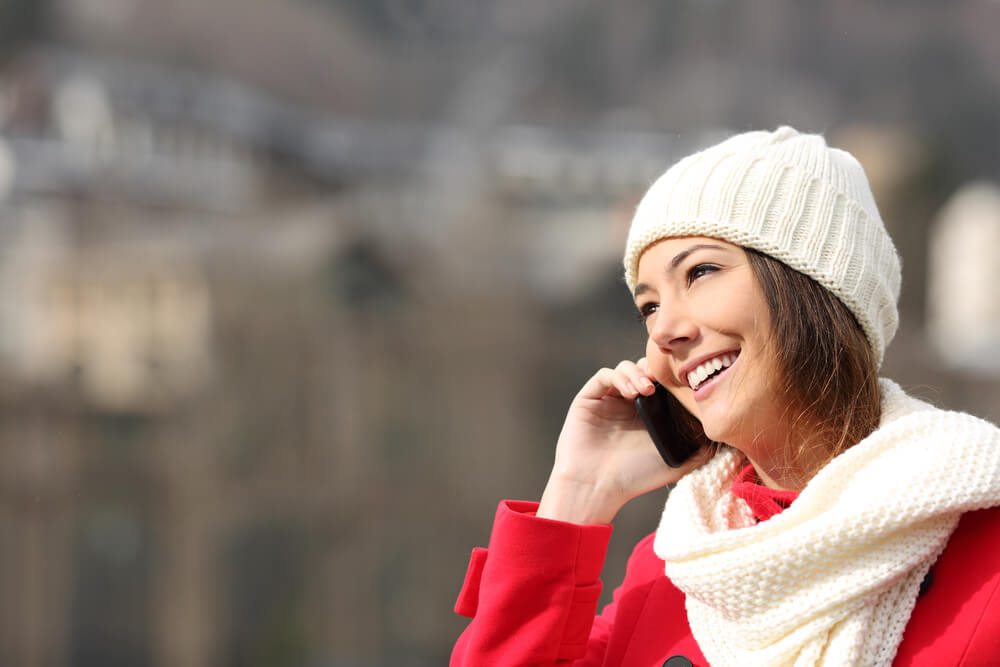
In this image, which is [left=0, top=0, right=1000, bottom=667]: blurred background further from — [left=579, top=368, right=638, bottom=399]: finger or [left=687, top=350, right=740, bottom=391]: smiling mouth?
[left=687, top=350, right=740, bottom=391]: smiling mouth

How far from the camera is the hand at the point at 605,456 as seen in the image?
1123 mm

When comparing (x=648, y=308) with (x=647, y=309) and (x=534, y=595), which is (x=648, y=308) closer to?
(x=647, y=309)

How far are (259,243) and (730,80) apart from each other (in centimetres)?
1521

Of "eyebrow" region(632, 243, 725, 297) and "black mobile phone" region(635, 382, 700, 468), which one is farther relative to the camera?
"black mobile phone" region(635, 382, 700, 468)

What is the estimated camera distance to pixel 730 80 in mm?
28359

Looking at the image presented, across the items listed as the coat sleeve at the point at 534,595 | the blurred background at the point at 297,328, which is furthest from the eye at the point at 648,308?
the blurred background at the point at 297,328

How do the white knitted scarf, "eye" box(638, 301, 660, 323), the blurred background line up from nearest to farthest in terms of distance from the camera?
1. the white knitted scarf
2. "eye" box(638, 301, 660, 323)
3. the blurred background

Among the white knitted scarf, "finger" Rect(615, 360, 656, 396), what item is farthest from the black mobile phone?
the white knitted scarf

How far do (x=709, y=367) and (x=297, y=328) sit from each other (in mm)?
16552

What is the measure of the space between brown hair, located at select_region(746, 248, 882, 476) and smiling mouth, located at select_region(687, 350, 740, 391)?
0.05 m

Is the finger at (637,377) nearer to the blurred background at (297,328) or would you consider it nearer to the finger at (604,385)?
the finger at (604,385)

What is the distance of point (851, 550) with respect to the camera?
0.86 meters

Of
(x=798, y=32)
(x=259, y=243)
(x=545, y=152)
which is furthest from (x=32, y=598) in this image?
(x=798, y=32)

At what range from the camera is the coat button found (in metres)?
0.98
